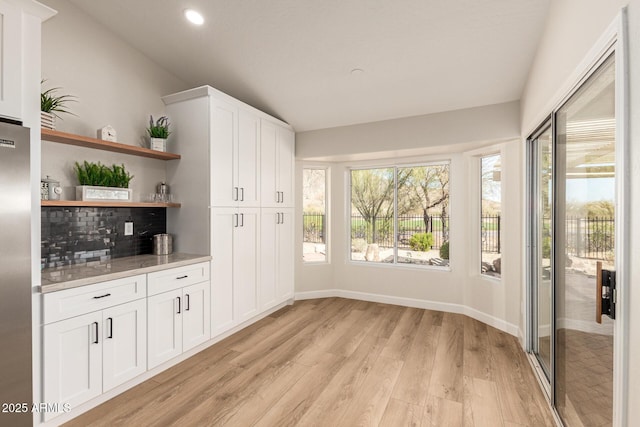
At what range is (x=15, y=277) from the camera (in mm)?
1691

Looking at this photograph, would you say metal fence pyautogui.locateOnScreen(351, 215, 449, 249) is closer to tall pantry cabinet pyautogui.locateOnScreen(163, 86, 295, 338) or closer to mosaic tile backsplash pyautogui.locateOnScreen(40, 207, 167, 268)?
tall pantry cabinet pyautogui.locateOnScreen(163, 86, 295, 338)

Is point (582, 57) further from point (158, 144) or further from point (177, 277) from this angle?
point (158, 144)

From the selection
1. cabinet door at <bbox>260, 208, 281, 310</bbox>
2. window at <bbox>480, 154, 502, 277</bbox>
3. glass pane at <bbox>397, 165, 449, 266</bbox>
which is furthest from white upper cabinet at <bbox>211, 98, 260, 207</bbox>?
window at <bbox>480, 154, 502, 277</bbox>

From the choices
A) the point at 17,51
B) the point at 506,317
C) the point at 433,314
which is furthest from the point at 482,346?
the point at 17,51

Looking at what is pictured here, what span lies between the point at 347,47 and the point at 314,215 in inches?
97.0

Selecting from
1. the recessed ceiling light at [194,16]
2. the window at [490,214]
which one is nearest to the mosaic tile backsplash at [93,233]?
the recessed ceiling light at [194,16]

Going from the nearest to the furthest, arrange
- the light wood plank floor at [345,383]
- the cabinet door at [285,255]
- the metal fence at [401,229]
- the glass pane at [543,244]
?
1. the light wood plank floor at [345,383]
2. the glass pane at [543,244]
3. the cabinet door at [285,255]
4. the metal fence at [401,229]

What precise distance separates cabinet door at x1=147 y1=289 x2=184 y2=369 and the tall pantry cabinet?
1.27ft

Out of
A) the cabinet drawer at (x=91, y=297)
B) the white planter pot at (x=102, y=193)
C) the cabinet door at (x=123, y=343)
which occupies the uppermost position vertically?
the white planter pot at (x=102, y=193)

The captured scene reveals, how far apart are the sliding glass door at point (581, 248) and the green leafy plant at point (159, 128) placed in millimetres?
3274

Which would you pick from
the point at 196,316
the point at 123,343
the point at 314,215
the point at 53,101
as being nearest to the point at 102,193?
the point at 53,101

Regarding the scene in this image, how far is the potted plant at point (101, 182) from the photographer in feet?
8.04

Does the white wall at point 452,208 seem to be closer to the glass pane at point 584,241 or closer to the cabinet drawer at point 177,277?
the glass pane at point 584,241

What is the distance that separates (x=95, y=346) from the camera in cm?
205
